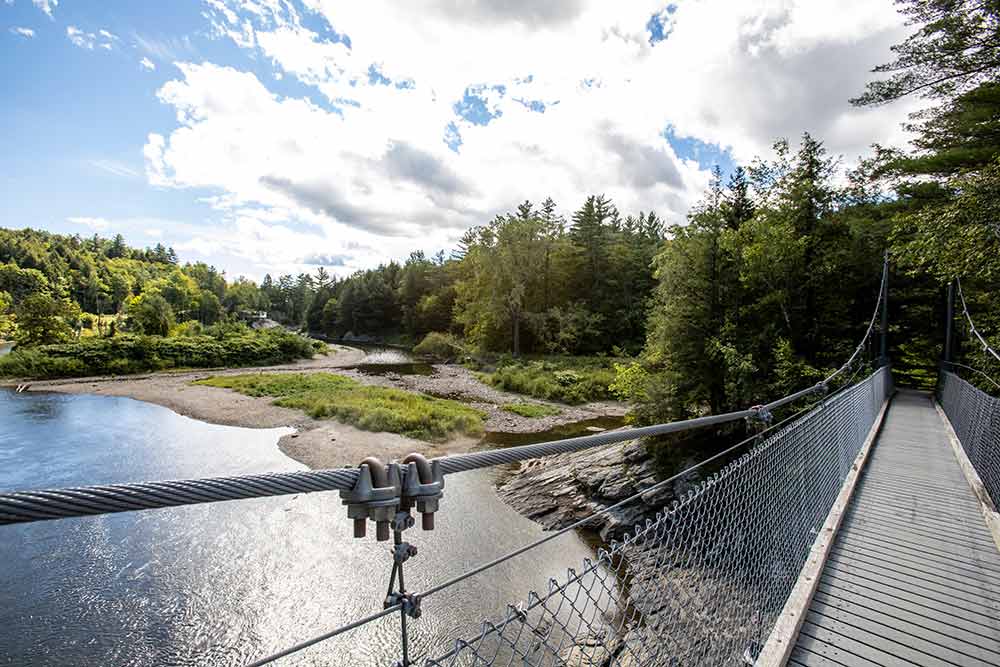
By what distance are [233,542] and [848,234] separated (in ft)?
46.7

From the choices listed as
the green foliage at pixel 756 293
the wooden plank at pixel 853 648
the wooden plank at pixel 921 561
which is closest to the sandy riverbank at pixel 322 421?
the green foliage at pixel 756 293

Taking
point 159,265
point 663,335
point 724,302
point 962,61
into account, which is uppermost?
point 159,265

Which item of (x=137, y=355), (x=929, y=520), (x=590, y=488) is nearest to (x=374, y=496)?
(x=929, y=520)

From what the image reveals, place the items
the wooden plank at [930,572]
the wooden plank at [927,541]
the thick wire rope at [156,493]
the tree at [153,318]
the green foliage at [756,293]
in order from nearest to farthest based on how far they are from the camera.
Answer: the thick wire rope at [156,493], the wooden plank at [930,572], the wooden plank at [927,541], the green foliage at [756,293], the tree at [153,318]

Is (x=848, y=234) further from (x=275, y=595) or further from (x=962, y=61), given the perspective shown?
(x=275, y=595)

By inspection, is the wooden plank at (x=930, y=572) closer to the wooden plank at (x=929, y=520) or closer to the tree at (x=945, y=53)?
the wooden plank at (x=929, y=520)

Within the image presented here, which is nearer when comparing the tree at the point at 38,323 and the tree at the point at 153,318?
the tree at the point at 38,323

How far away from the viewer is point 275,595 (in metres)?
6.26

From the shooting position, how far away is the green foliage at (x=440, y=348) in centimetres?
3319

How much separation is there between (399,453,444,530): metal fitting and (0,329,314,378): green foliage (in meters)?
31.1

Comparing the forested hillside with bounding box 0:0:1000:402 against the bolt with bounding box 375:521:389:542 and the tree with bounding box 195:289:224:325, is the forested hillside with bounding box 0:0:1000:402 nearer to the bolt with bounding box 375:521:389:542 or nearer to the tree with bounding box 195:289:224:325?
the bolt with bounding box 375:521:389:542

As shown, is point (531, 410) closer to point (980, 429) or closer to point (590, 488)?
point (590, 488)

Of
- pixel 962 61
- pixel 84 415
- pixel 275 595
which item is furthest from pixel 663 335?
pixel 84 415

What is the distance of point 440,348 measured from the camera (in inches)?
1393
